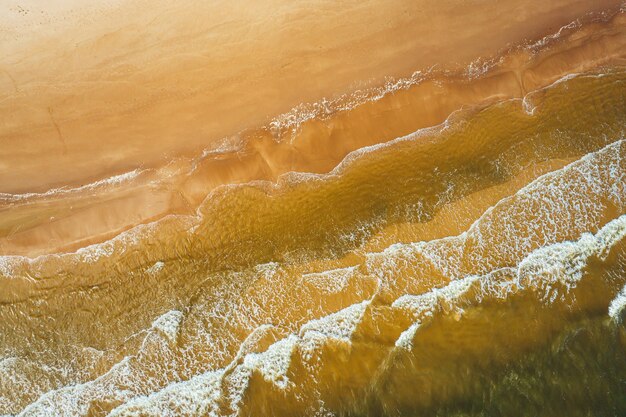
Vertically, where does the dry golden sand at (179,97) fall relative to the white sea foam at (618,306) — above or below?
above

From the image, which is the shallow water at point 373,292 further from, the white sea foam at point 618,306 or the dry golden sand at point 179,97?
the dry golden sand at point 179,97

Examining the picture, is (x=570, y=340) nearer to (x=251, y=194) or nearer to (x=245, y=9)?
(x=251, y=194)

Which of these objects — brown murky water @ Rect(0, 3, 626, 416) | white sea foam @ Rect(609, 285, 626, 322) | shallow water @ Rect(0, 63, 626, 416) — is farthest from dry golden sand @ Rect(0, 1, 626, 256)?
white sea foam @ Rect(609, 285, 626, 322)

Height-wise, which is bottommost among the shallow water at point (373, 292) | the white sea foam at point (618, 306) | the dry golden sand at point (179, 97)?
the white sea foam at point (618, 306)

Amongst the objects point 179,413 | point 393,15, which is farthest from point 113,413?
point 393,15

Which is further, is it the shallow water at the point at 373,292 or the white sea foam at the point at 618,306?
the white sea foam at the point at 618,306

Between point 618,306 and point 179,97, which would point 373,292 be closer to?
point 618,306

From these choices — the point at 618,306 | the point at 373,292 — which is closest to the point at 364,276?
the point at 373,292

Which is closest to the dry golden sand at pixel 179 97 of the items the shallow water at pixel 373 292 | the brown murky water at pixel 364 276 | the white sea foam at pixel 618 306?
the brown murky water at pixel 364 276

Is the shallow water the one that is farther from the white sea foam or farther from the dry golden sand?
the dry golden sand
